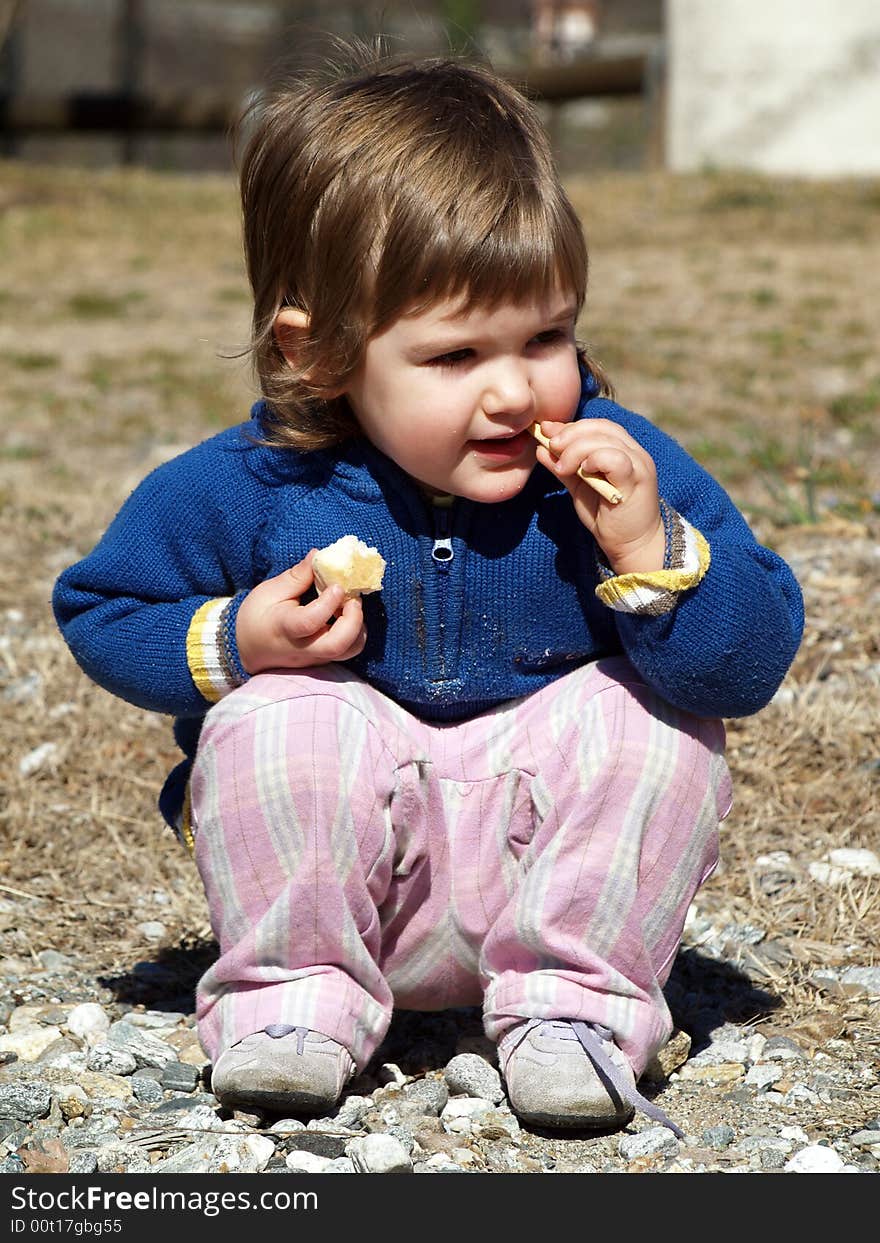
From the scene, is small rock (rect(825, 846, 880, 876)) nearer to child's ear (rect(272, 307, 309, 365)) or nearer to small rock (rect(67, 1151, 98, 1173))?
child's ear (rect(272, 307, 309, 365))

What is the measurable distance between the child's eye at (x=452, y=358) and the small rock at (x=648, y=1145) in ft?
3.33

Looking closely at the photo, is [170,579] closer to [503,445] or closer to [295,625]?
[295,625]

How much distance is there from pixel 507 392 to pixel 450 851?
0.63m

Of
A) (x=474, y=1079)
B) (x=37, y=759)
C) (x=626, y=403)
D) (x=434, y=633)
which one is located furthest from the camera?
(x=626, y=403)

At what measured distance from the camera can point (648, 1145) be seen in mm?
2010

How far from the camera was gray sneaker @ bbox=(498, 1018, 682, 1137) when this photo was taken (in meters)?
2.02

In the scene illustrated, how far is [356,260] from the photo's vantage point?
2.19 m

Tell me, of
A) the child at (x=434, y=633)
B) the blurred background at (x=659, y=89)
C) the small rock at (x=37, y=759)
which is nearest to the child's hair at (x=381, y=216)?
the child at (x=434, y=633)

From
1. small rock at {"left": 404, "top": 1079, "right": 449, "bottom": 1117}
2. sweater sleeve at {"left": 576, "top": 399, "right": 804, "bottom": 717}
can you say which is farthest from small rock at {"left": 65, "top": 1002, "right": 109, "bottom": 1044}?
sweater sleeve at {"left": 576, "top": 399, "right": 804, "bottom": 717}

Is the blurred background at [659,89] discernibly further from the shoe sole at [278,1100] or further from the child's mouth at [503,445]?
the shoe sole at [278,1100]

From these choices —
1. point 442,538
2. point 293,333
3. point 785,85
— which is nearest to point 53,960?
point 442,538

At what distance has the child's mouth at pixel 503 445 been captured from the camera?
2.19 meters

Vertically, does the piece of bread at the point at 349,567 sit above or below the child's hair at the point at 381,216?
below

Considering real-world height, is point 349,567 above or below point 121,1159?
above
